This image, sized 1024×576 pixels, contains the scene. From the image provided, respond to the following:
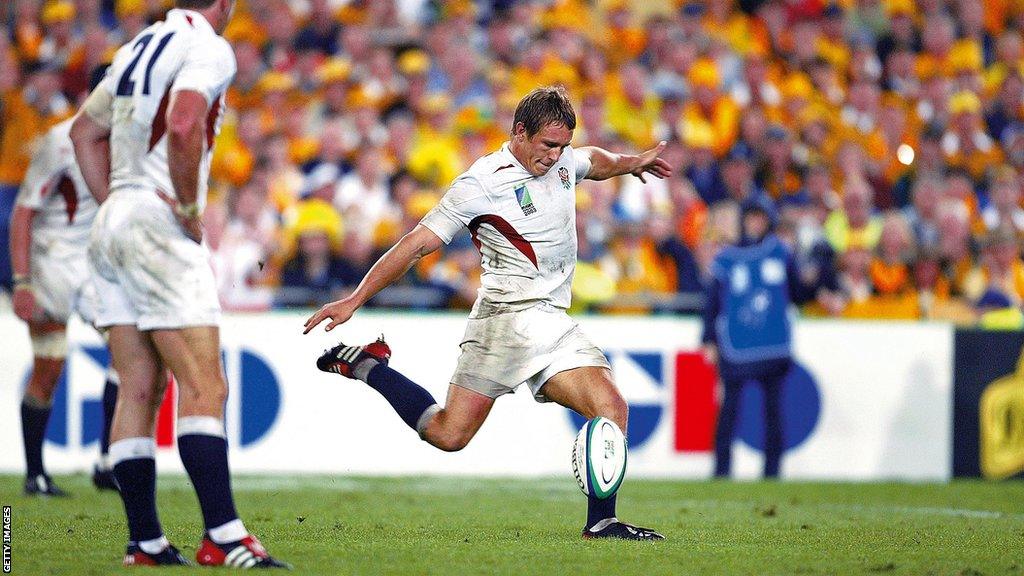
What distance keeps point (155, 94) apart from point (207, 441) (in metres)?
1.38

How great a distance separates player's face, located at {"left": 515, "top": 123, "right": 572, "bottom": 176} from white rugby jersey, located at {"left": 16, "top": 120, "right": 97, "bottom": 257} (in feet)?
10.7

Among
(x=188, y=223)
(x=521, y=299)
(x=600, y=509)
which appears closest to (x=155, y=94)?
(x=188, y=223)

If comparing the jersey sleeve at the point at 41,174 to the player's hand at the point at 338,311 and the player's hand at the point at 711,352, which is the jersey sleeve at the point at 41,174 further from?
the player's hand at the point at 711,352

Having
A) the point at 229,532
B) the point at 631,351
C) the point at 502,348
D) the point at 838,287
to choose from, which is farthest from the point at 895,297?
the point at 229,532

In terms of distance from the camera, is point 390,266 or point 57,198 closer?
point 390,266

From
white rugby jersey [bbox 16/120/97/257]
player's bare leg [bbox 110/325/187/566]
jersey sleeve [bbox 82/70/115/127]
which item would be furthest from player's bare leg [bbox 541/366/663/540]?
white rugby jersey [bbox 16/120/97/257]

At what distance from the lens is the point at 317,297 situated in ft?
42.1

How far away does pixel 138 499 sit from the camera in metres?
5.73

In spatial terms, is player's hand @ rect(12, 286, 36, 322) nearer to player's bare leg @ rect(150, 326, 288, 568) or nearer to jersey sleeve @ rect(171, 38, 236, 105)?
player's bare leg @ rect(150, 326, 288, 568)

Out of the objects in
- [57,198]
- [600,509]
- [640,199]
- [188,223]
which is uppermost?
[640,199]

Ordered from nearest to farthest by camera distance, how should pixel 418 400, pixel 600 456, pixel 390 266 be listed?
pixel 600 456
pixel 390 266
pixel 418 400

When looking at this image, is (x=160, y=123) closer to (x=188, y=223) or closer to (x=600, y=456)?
(x=188, y=223)

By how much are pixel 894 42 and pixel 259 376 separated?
31.8ft

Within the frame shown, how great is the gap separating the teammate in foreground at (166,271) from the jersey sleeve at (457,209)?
148cm
